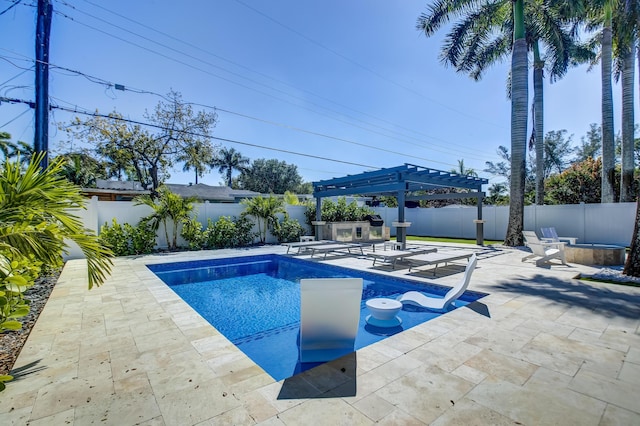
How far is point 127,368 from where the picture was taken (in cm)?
305

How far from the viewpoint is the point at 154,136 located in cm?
1827

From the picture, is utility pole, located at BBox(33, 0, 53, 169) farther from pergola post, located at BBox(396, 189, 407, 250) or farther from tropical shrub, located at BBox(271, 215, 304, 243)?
pergola post, located at BBox(396, 189, 407, 250)

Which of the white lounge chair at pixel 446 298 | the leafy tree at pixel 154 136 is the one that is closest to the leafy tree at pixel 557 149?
the leafy tree at pixel 154 136

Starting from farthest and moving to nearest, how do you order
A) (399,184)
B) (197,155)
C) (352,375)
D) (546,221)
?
1. (197,155)
2. (546,221)
3. (399,184)
4. (352,375)

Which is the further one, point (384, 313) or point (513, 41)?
point (513, 41)

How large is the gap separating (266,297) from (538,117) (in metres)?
19.0

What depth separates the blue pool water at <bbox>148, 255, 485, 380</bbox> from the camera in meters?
4.43

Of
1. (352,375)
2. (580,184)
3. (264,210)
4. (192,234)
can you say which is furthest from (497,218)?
(352,375)

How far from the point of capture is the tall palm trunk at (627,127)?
13.8m

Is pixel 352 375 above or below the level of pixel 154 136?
below

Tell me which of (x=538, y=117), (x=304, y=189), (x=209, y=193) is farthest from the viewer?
(x=304, y=189)

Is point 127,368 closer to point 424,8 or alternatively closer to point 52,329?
point 52,329

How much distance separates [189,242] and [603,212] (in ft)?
64.6

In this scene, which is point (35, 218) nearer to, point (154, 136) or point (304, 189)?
point (154, 136)
